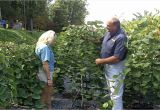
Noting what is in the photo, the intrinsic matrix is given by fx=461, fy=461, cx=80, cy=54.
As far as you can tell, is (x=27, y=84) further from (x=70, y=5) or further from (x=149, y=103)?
(x=70, y=5)

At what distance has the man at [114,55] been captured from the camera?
22.6 feet

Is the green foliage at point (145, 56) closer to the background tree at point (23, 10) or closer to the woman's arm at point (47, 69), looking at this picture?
the woman's arm at point (47, 69)

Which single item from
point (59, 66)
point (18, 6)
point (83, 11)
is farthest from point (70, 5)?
point (59, 66)

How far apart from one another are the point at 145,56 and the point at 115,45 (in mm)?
505

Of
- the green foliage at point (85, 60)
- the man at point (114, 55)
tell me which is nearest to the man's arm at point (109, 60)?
the man at point (114, 55)

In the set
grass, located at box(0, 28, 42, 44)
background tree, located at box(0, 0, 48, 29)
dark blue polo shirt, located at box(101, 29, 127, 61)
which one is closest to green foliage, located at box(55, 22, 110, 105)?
dark blue polo shirt, located at box(101, 29, 127, 61)

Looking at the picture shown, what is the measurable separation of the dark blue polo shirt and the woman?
0.98 metres

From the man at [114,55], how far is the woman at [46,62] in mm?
890

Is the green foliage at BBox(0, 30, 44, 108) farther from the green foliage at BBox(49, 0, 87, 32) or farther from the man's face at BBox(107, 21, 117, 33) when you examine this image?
the green foliage at BBox(49, 0, 87, 32)

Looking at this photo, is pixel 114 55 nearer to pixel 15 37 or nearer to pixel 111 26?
pixel 111 26

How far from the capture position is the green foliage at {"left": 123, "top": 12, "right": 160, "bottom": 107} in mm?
6570

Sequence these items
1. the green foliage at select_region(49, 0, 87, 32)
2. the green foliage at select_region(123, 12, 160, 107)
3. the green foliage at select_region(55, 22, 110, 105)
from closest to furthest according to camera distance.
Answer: the green foliage at select_region(123, 12, 160, 107)
the green foliage at select_region(55, 22, 110, 105)
the green foliage at select_region(49, 0, 87, 32)

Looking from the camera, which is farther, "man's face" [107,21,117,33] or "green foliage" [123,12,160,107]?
"man's face" [107,21,117,33]

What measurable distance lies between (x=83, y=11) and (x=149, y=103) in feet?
262
